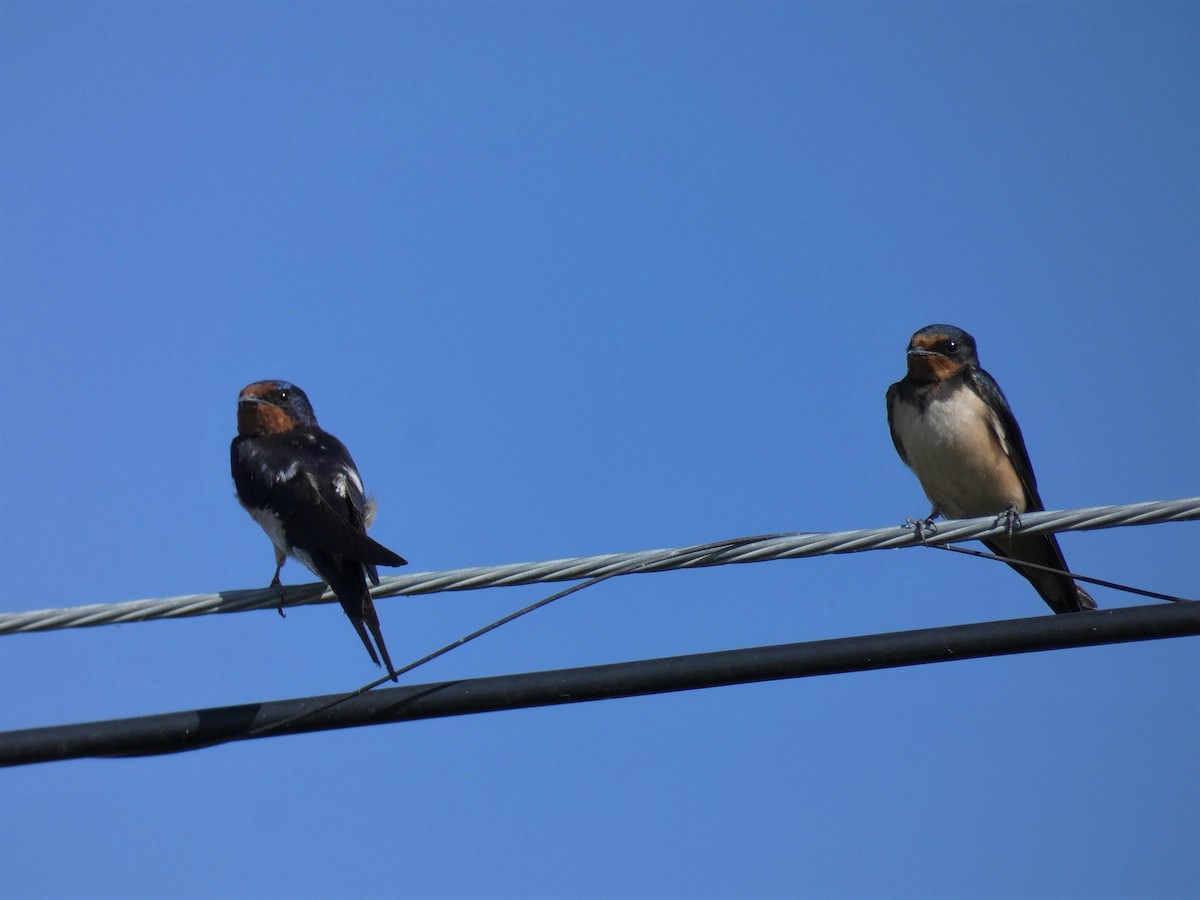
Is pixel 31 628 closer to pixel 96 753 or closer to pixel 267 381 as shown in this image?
pixel 96 753

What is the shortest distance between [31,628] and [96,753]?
21.6 inches

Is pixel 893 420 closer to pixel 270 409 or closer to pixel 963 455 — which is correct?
pixel 963 455

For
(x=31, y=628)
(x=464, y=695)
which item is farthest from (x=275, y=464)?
Result: (x=464, y=695)

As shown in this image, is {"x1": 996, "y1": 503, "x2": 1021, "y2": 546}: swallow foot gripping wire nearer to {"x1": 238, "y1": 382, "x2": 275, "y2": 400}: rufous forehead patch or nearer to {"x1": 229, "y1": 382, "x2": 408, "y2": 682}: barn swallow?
{"x1": 229, "y1": 382, "x2": 408, "y2": 682}: barn swallow

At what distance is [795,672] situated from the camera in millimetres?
4094

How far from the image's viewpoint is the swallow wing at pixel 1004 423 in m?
7.37

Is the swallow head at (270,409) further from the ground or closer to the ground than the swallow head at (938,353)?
closer to the ground

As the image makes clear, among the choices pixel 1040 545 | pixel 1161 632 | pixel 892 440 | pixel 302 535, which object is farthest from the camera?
pixel 892 440

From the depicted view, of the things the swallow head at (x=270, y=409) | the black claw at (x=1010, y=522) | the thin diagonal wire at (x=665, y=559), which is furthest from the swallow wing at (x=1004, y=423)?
the swallow head at (x=270, y=409)

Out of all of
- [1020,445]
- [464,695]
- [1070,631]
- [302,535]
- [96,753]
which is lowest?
[96,753]

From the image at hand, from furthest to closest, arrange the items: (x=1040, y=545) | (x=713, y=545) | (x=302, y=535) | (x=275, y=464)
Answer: (x=1040, y=545)
(x=275, y=464)
(x=302, y=535)
(x=713, y=545)

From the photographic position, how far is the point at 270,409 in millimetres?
7145

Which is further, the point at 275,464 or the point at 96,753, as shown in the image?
the point at 275,464

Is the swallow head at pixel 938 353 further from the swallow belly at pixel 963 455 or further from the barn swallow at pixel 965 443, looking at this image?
the swallow belly at pixel 963 455
